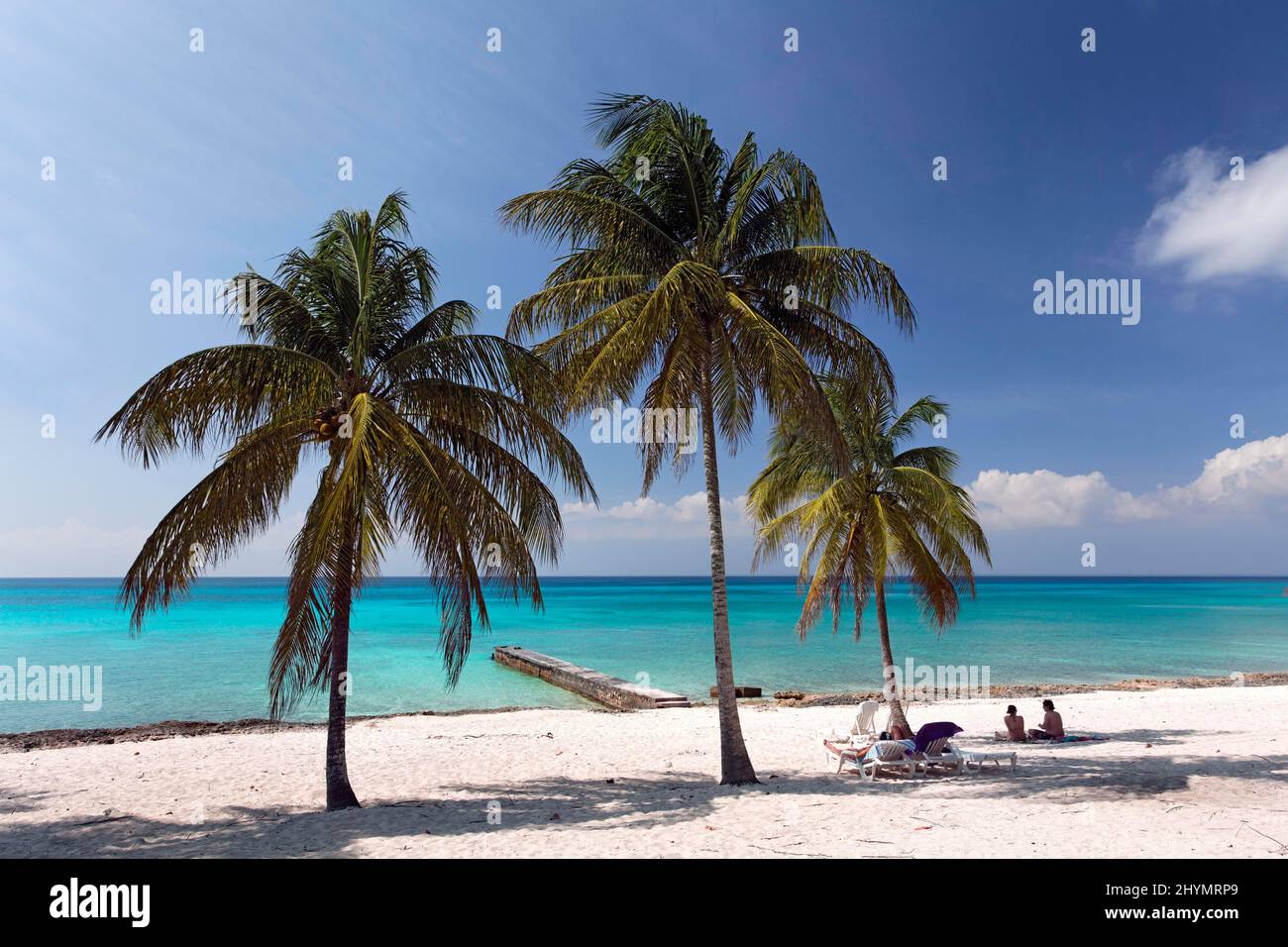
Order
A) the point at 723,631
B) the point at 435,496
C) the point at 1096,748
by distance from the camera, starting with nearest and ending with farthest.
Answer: the point at 435,496 → the point at 723,631 → the point at 1096,748

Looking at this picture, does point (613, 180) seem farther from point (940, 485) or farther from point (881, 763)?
point (881, 763)

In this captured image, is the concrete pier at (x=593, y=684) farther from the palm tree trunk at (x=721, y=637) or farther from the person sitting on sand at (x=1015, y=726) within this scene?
the palm tree trunk at (x=721, y=637)

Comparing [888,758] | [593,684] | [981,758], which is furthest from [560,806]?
[593,684]

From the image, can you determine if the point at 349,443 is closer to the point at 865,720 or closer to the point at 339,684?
the point at 339,684

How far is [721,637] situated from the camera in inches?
401

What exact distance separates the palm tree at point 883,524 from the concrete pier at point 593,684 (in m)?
8.03

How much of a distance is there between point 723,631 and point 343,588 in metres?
5.06

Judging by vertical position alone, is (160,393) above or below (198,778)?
above

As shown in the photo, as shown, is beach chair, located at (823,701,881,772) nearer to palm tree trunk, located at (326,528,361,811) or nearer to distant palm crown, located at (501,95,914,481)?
distant palm crown, located at (501,95,914,481)

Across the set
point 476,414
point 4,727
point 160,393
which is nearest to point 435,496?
point 476,414

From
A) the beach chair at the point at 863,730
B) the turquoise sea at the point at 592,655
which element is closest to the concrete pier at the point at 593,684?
the turquoise sea at the point at 592,655

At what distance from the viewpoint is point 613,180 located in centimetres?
1049

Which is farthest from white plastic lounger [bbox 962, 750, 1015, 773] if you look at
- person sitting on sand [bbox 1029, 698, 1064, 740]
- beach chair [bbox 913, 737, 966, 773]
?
person sitting on sand [bbox 1029, 698, 1064, 740]

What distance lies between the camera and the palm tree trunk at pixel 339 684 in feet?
28.9
